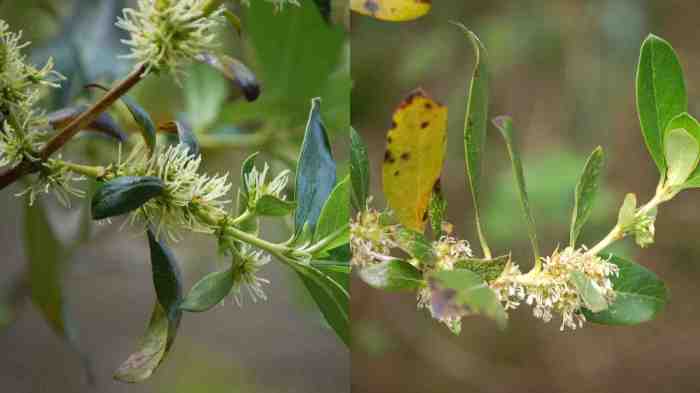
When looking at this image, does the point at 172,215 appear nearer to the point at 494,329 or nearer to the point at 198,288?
the point at 198,288

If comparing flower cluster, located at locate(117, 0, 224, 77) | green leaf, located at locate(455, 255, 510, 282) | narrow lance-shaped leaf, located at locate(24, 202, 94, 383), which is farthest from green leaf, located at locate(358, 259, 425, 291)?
narrow lance-shaped leaf, located at locate(24, 202, 94, 383)

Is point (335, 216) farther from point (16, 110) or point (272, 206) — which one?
point (16, 110)

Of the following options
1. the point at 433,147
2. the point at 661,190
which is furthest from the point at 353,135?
the point at 661,190

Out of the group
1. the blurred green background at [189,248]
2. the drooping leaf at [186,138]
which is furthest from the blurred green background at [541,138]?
the drooping leaf at [186,138]

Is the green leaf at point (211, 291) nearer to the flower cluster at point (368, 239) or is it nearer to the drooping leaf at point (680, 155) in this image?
the flower cluster at point (368, 239)

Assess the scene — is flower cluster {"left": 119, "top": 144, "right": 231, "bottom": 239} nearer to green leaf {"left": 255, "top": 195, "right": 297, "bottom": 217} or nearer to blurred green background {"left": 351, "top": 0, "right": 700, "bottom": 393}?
green leaf {"left": 255, "top": 195, "right": 297, "bottom": 217}
